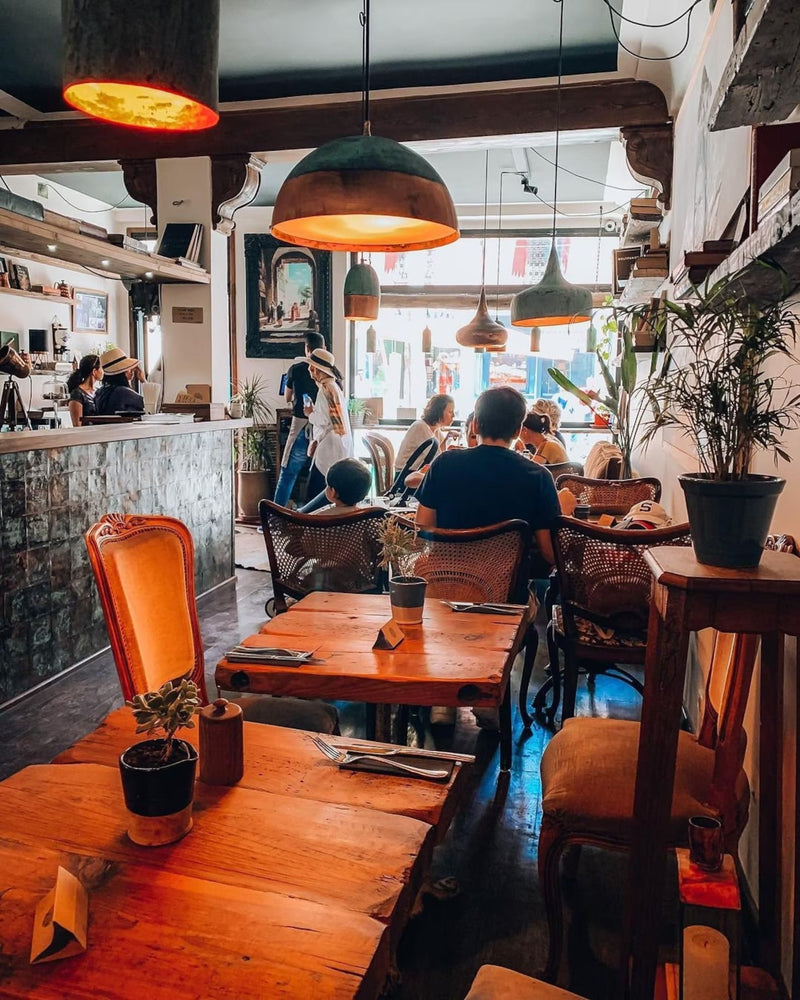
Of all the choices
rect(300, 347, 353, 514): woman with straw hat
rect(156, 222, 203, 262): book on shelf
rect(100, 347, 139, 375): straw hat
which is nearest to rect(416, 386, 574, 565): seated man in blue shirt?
rect(100, 347, 139, 375): straw hat

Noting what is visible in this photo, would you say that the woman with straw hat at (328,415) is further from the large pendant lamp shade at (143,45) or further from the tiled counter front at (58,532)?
the large pendant lamp shade at (143,45)

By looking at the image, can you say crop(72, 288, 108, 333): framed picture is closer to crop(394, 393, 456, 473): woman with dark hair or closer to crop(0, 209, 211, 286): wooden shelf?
crop(0, 209, 211, 286): wooden shelf

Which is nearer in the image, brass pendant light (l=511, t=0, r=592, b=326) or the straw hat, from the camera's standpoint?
brass pendant light (l=511, t=0, r=592, b=326)

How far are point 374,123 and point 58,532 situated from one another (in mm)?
3653

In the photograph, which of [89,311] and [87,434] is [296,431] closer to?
[89,311]

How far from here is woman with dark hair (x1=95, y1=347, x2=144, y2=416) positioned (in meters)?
5.31

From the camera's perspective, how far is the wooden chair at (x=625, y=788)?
1.75m

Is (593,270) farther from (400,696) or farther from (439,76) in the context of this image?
(400,696)

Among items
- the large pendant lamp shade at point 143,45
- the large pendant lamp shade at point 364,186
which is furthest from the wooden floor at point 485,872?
the large pendant lamp shade at point 143,45

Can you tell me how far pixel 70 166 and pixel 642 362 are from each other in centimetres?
502

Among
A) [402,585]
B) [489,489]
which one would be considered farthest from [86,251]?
[402,585]

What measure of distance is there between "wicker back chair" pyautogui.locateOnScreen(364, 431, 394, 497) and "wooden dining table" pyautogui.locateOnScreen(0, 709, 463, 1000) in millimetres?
A: 5943

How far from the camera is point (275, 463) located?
364 inches

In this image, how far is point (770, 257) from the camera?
1498mm
